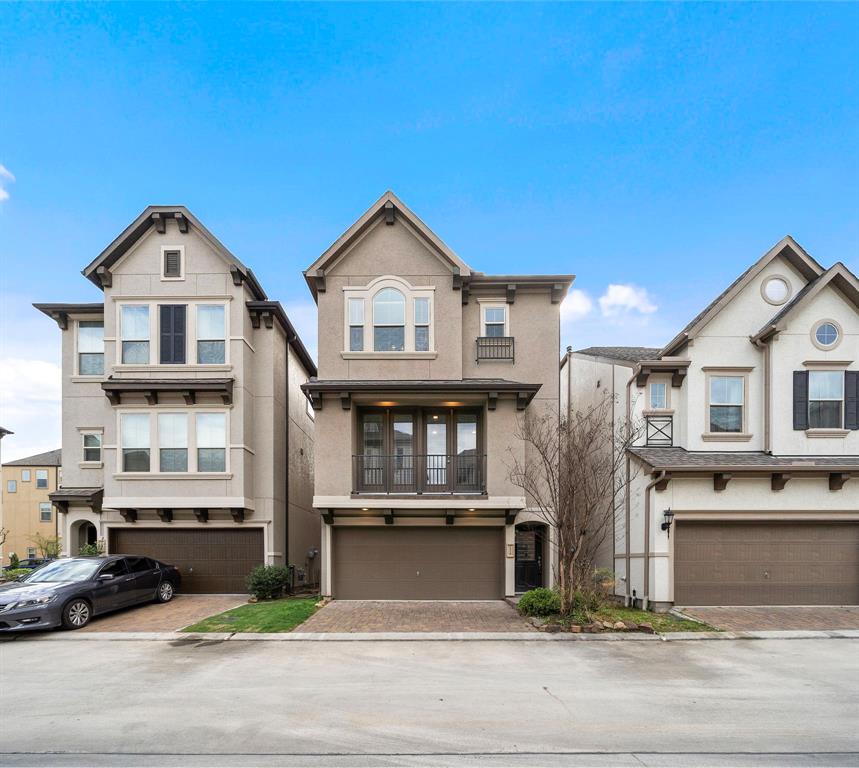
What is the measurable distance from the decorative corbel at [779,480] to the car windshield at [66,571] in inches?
661

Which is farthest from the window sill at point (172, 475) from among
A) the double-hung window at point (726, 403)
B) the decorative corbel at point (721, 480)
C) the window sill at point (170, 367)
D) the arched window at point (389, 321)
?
the double-hung window at point (726, 403)

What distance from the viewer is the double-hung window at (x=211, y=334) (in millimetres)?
16109

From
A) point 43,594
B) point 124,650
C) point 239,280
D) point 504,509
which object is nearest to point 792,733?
point 504,509

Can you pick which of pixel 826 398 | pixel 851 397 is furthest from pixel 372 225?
pixel 851 397

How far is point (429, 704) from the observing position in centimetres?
714

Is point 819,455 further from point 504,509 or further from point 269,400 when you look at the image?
point 269,400

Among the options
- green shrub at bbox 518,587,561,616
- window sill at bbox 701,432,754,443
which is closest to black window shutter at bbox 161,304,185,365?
green shrub at bbox 518,587,561,616

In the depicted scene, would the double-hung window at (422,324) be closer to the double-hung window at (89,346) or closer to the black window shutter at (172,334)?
the black window shutter at (172,334)

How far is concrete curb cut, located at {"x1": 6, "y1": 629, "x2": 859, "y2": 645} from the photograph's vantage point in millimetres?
10789

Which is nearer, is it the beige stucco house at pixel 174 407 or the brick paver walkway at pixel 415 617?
the brick paver walkway at pixel 415 617

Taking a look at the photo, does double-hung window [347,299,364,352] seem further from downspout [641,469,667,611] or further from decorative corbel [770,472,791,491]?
decorative corbel [770,472,791,491]

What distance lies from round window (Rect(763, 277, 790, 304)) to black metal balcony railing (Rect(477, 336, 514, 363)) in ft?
23.3

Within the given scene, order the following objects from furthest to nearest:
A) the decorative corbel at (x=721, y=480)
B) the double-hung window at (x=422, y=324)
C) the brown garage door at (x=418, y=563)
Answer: the double-hung window at (x=422, y=324), the brown garage door at (x=418, y=563), the decorative corbel at (x=721, y=480)

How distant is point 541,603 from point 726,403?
24.9 ft
